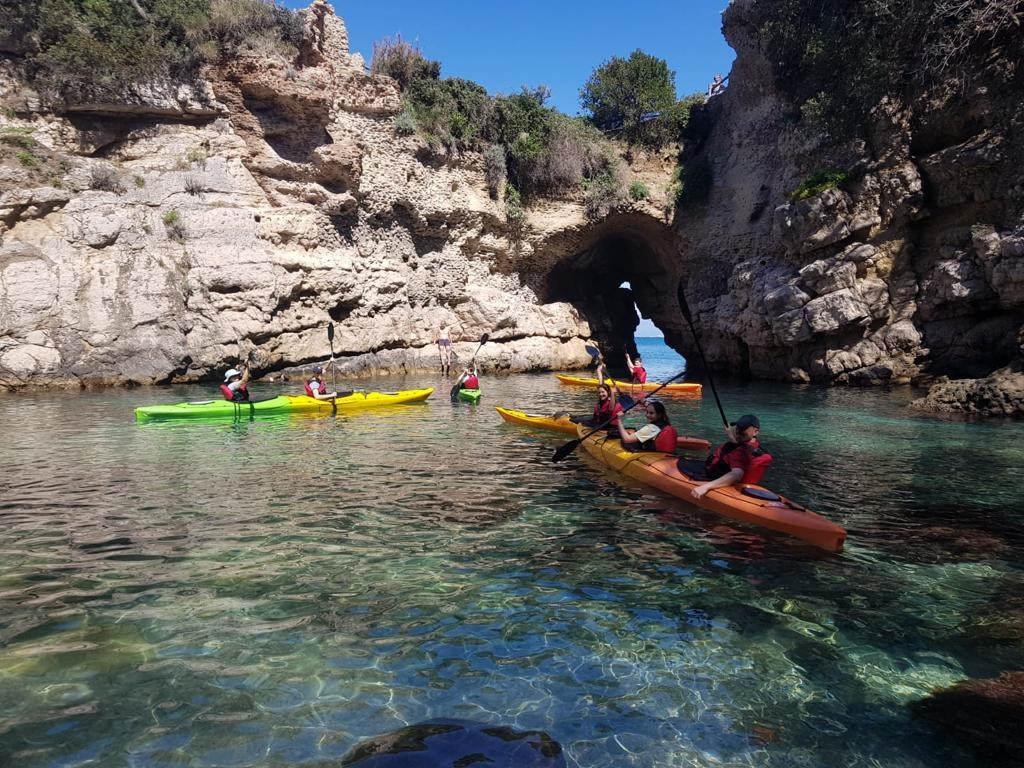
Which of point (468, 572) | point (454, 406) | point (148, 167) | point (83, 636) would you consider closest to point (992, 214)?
point (454, 406)

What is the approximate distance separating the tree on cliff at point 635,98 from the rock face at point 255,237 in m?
3.77

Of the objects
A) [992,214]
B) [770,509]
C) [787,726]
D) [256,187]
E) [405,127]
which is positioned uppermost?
[405,127]

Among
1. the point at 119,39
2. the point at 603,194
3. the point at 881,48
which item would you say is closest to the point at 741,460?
the point at 881,48

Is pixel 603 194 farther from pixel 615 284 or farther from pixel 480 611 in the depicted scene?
pixel 480 611

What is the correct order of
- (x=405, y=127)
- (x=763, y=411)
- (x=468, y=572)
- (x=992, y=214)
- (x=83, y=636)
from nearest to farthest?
(x=83, y=636)
(x=468, y=572)
(x=763, y=411)
(x=992, y=214)
(x=405, y=127)

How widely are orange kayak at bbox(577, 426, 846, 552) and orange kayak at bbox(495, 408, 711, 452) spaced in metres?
1.77

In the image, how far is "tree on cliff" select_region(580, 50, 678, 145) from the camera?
2773 cm

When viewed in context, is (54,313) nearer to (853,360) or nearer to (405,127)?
(405,127)

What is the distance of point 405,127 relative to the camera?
80.7 feet

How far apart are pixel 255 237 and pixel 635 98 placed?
17476 millimetres

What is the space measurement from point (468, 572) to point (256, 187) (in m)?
20.3

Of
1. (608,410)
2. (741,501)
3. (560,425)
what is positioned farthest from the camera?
(560,425)

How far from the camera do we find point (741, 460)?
6.74m

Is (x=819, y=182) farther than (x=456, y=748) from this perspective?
Yes
